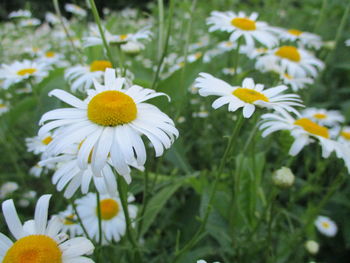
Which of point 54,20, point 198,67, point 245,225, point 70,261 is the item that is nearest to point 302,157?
point 245,225

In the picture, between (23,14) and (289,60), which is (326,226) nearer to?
(289,60)

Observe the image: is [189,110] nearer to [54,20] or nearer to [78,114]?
[78,114]

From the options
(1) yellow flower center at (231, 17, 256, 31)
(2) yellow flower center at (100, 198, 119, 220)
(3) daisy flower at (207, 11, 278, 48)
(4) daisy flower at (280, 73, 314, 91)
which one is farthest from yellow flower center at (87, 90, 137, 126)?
(4) daisy flower at (280, 73, 314, 91)

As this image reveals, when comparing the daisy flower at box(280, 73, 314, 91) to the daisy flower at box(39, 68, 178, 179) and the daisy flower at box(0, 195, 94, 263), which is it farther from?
the daisy flower at box(0, 195, 94, 263)

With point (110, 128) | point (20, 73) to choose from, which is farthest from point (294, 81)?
point (20, 73)

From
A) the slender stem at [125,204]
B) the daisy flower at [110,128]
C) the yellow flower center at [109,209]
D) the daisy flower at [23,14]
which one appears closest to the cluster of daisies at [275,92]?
the daisy flower at [110,128]
